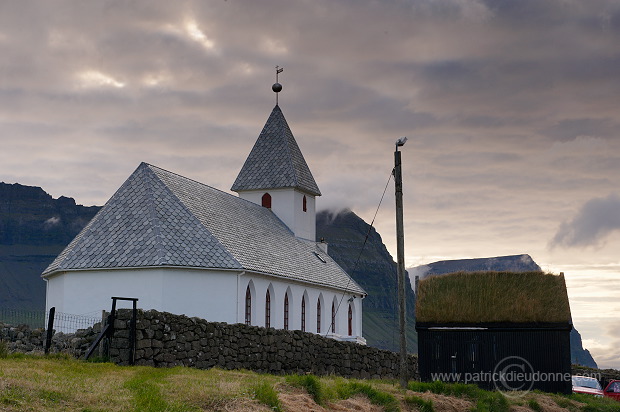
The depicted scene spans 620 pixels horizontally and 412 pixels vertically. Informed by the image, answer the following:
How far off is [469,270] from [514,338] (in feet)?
9.39

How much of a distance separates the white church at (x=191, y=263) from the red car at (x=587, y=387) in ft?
49.7

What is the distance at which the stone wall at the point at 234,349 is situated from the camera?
79.7ft

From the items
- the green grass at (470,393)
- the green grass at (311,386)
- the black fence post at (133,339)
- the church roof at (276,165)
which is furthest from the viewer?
the church roof at (276,165)

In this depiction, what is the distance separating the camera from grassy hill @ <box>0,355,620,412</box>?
49.1 feet

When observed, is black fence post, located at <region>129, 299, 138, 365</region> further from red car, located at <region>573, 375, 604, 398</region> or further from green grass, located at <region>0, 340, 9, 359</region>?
red car, located at <region>573, 375, 604, 398</region>

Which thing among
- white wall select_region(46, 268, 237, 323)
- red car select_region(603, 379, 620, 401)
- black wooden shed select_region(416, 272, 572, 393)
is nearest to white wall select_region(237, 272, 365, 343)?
white wall select_region(46, 268, 237, 323)

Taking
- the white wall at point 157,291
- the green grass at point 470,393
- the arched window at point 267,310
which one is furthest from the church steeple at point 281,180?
the green grass at point 470,393

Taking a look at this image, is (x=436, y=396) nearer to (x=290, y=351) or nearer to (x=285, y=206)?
(x=290, y=351)

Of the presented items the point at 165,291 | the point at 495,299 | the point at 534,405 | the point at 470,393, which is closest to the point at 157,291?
the point at 165,291

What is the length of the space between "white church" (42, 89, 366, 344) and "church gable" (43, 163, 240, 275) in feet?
0.18

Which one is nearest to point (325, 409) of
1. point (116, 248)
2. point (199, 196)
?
point (116, 248)

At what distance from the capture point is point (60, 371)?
1920cm

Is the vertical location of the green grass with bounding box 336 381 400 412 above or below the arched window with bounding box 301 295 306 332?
below

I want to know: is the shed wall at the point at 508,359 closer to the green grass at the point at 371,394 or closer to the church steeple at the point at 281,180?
the green grass at the point at 371,394
